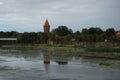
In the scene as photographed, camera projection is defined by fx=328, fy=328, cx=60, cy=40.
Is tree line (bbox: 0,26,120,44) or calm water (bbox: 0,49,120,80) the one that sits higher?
tree line (bbox: 0,26,120,44)

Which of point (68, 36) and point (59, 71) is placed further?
point (68, 36)

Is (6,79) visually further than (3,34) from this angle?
No

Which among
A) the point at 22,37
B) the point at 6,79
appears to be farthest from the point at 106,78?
the point at 22,37

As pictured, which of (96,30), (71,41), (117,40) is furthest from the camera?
(96,30)

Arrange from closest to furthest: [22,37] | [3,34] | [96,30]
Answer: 1. [96,30]
2. [22,37]
3. [3,34]

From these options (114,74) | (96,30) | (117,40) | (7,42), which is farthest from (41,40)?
(114,74)

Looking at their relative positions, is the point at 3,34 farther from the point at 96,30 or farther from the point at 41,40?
the point at 96,30

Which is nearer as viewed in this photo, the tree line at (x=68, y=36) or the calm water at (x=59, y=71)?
the calm water at (x=59, y=71)

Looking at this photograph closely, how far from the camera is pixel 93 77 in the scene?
2578 centimetres

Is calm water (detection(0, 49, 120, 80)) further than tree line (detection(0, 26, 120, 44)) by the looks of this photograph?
No

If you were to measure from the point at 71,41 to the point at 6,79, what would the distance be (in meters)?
82.8

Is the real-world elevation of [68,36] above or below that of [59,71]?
above

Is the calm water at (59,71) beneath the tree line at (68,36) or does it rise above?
beneath

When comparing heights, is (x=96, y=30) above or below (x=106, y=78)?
above
